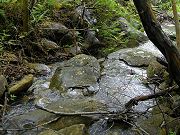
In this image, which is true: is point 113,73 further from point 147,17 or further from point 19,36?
point 147,17

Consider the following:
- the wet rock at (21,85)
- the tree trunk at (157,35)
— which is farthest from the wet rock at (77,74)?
the tree trunk at (157,35)

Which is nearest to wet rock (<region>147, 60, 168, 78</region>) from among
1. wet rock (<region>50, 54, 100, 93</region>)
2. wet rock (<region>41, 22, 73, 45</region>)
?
wet rock (<region>50, 54, 100, 93</region>)

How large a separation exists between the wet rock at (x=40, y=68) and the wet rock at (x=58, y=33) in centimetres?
133

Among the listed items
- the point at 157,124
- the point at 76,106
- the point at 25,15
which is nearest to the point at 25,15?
the point at 25,15

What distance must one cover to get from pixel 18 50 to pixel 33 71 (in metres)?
0.90

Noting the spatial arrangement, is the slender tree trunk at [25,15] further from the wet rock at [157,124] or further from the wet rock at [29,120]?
the wet rock at [157,124]

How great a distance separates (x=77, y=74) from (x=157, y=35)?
311 cm

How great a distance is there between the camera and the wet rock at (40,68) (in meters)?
6.98

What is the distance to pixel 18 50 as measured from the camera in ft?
24.5

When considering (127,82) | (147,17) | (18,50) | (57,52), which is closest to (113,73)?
(127,82)

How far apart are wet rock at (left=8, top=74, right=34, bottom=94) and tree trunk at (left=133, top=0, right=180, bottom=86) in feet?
9.31

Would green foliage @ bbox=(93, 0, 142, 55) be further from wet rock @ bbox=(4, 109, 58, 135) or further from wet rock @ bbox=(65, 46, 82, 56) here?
wet rock @ bbox=(4, 109, 58, 135)

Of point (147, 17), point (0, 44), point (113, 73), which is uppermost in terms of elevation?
point (147, 17)

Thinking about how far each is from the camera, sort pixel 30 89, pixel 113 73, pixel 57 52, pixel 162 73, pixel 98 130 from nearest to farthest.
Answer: pixel 98 130, pixel 30 89, pixel 162 73, pixel 113 73, pixel 57 52
